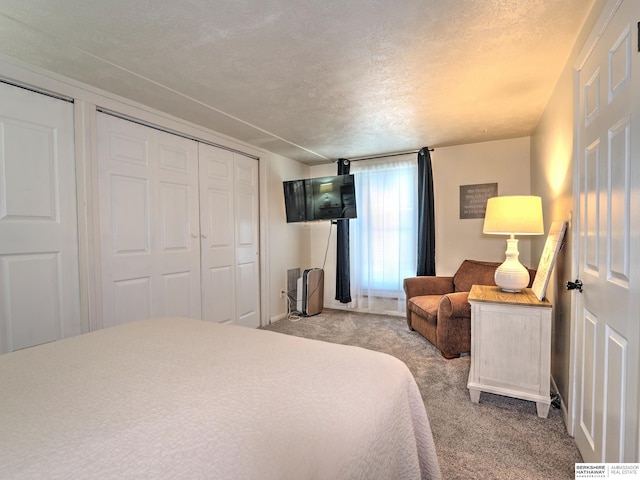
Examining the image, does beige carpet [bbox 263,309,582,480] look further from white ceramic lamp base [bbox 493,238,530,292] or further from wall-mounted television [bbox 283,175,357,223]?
wall-mounted television [bbox 283,175,357,223]

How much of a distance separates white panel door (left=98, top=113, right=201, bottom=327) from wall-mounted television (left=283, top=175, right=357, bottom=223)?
4.77 feet

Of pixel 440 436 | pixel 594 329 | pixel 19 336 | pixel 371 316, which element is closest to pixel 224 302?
pixel 19 336

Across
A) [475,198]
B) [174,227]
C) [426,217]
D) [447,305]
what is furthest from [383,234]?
[174,227]

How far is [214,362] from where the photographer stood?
1.08 metres

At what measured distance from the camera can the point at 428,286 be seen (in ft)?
12.0

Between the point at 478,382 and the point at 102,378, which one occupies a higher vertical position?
the point at 102,378

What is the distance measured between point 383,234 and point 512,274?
2155 mm

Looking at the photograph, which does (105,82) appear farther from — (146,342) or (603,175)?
(603,175)

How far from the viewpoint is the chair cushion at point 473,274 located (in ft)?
10.9

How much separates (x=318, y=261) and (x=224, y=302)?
71.3 inches

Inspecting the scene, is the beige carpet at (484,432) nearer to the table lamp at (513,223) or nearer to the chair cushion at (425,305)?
the chair cushion at (425,305)

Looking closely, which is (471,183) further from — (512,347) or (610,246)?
(610,246)

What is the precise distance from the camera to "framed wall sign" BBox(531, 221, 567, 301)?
1931mm

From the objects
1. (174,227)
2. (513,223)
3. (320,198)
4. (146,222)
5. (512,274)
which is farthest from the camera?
(320,198)
